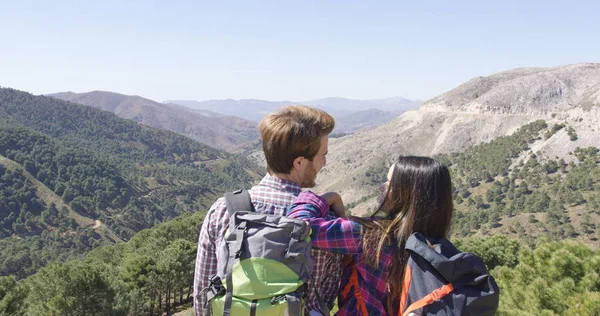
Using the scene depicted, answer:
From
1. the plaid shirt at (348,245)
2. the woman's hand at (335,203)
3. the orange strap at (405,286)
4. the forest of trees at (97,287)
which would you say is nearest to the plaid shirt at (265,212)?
the plaid shirt at (348,245)

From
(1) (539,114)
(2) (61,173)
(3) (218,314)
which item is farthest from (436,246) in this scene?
(2) (61,173)

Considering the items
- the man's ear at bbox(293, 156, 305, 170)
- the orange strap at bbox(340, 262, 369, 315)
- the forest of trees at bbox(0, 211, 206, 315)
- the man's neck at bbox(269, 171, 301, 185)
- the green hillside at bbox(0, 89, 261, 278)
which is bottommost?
the green hillside at bbox(0, 89, 261, 278)

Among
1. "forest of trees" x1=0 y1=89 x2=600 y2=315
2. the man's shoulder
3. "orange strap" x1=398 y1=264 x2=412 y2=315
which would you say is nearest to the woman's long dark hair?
"orange strap" x1=398 y1=264 x2=412 y2=315

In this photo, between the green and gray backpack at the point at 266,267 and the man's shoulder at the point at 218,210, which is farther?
the man's shoulder at the point at 218,210

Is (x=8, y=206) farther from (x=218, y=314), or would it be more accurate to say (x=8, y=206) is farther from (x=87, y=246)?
(x=218, y=314)

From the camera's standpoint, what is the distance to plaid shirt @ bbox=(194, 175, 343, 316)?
8.61ft

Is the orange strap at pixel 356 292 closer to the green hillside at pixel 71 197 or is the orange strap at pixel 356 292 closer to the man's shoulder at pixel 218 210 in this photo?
the man's shoulder at pixel 218 210

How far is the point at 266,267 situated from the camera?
229 cm

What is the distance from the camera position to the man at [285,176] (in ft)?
8.51

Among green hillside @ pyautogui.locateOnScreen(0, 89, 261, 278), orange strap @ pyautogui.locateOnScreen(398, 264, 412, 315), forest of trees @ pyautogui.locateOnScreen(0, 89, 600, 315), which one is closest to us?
orange strap @ pyautogui.locateOnScreen(398, 264, 412, 315)

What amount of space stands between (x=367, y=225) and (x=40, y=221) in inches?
5010

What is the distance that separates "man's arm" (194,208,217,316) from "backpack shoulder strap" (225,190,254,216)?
19cm

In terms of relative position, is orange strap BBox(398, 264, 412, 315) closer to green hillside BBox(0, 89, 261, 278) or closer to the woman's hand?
the woman's hand

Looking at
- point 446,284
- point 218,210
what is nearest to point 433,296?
point 446,284
